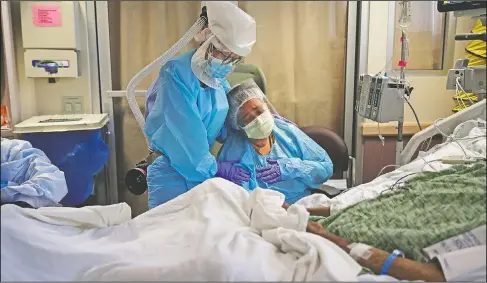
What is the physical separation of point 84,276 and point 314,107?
245 centimetres

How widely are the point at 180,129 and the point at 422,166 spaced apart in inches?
39.2

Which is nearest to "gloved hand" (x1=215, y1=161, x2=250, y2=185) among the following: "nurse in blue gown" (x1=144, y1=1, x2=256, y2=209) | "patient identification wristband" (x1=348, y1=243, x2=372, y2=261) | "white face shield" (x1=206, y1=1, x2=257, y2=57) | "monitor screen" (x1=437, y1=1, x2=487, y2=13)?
"nurse in blue gown" (x1=144, y1=1, x2=256, y2=209)

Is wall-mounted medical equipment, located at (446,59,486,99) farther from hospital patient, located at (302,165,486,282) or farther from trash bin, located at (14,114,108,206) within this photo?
trash bin, located at (14,114,108,206)

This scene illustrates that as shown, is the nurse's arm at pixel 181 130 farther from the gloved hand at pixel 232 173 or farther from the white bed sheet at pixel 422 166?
the white bed sheet at pixel 422 166

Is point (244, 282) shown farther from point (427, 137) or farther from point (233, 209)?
point (427, 137)

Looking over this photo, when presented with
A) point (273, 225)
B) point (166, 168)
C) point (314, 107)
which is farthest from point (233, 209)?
point (314, 107)

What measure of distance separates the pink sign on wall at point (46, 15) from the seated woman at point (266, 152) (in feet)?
4.28

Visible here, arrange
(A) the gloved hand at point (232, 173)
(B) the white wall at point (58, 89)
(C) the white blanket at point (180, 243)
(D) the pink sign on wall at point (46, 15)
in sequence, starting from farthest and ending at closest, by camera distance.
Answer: (B) the white wall at point (58, 89), (D) the pink sign on wall at point (46, 15), (A) the gloved hand at point (232, 173), (C) the white blanket at point (180, 243)

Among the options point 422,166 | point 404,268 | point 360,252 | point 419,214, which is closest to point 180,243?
point 360,252

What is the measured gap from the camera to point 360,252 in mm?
1227

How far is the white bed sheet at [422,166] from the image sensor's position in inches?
62.9

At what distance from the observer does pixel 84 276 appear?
110cm

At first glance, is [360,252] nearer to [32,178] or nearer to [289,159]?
[289,159]

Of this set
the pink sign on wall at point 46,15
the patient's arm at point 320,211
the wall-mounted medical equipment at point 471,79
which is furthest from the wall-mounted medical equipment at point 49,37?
the wall-mounted medical equipment at point 471,79
